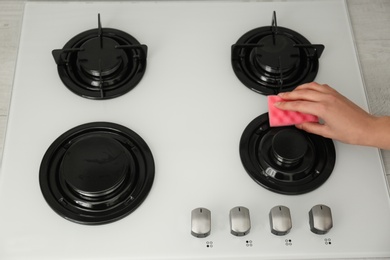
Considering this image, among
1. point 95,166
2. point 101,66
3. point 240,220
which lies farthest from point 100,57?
point 240,220

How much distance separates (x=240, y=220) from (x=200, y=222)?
82 mm

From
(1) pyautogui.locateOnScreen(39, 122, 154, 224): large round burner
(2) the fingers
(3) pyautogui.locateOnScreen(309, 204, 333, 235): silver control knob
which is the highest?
(2) the fingers

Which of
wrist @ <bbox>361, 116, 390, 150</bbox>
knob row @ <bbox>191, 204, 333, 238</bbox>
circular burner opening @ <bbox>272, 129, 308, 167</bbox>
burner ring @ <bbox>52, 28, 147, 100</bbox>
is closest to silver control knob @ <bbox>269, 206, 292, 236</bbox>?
knob row @ <bbox>191, 204, 333, 238</bbox>

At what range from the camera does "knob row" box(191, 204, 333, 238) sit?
3.40 ft

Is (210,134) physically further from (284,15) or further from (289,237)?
(284,15)

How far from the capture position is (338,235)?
1.08m

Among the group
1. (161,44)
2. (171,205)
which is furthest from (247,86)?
(171,205)

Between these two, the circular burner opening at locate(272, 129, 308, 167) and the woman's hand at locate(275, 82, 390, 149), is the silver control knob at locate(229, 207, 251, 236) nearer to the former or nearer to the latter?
the circular burner opening at locate(272, 129, 308, 167)

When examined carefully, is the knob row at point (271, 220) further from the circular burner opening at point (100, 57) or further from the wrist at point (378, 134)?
the circular burner opening at point (100, 57)

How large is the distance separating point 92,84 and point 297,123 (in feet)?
1.63

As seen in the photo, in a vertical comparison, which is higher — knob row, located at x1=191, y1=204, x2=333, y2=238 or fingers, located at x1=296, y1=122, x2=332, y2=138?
fingers, located at x1=296, y1=122, x2=332, y2=138

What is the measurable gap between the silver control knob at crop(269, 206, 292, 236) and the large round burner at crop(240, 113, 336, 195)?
0.07 m

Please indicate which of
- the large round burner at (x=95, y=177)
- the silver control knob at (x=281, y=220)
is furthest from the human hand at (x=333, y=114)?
the large round burner at (x=95, y=177)

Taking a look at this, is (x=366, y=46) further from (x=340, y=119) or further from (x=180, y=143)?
(x=180, y=143)
